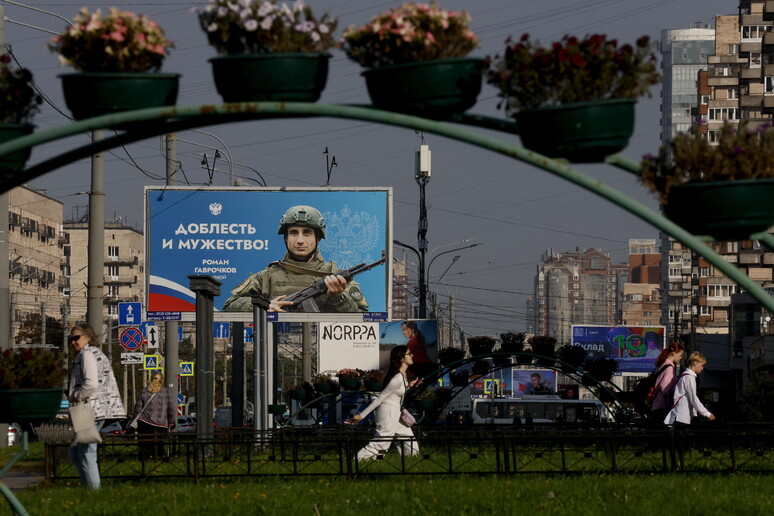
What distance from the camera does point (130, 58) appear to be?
763 cm

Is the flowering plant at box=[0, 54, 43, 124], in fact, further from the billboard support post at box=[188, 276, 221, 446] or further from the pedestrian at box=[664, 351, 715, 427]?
the billboard support post at box=[188, 276, 221, 446]

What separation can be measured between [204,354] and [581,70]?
41.8ft

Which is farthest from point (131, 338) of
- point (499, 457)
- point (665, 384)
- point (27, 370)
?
point (27, 370)

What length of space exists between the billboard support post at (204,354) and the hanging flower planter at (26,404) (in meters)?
8.94

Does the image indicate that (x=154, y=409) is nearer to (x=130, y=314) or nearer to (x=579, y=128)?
(x=579, y=128)

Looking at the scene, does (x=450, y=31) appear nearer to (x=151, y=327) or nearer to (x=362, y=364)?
(x=151, y=327)

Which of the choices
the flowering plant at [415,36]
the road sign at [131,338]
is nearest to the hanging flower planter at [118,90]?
the flowering plant at [415,36]

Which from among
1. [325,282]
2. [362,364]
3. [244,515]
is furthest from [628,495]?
[362,364]

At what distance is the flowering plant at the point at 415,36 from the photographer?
739cm

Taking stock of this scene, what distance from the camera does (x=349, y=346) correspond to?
156ft

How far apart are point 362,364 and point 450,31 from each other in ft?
132

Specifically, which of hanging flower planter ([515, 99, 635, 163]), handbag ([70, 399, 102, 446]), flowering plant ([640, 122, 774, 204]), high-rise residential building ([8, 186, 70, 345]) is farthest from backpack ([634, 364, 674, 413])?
high-rise residential building ([8, 186, 70, 345])

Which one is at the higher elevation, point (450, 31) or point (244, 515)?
point (450, 31)

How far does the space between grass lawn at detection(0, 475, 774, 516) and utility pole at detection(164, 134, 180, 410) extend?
1824 centimetres
